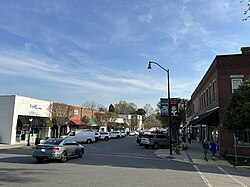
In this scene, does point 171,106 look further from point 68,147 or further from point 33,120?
point 33,120

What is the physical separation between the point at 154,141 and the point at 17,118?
695 inches

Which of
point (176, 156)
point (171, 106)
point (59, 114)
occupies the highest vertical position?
point (171, 106)

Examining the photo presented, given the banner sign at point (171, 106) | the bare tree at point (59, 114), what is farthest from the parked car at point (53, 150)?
the bare tree at point (59, 114)

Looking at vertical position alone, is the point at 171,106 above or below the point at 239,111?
above

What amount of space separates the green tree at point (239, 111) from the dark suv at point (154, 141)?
1411cm

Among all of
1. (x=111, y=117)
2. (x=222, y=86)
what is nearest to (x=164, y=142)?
(x=222, y=86)

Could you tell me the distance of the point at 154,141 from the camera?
1293 inches

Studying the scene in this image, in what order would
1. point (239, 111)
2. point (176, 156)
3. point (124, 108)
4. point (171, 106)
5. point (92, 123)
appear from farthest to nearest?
point (124, 108) < point (92, 123) < point (171, 106) < point (176, 156) < point (239, 111)

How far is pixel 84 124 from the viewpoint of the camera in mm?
54625

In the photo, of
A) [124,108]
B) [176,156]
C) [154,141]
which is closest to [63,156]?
[176,156]

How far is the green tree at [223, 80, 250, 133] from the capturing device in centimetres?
1862

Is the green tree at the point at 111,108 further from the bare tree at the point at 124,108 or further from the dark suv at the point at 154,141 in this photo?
the dark suv at the point at 154,141

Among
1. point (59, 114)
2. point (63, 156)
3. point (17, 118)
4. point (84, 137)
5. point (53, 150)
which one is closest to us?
point (53, 150)

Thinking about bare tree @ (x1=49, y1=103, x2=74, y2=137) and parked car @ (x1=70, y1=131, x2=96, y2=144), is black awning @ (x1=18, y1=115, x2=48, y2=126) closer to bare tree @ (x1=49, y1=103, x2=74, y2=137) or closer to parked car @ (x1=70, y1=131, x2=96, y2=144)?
bare tree @ (x1=49, y1=103, x2=74, y2=137)
